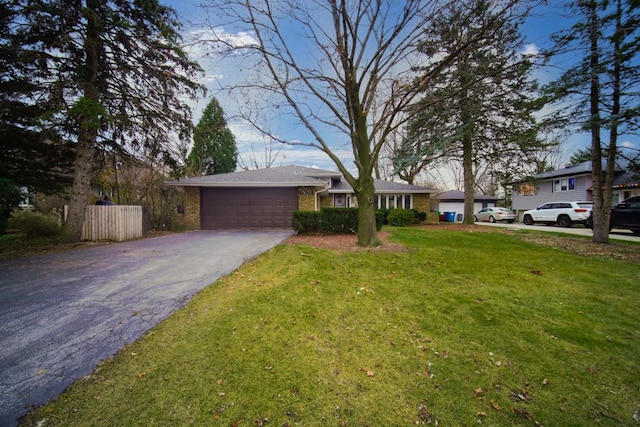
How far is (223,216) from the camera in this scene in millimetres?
13805

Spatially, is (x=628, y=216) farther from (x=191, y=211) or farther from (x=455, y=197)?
(x=191, y=211)

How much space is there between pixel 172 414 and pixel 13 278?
562 centimetres

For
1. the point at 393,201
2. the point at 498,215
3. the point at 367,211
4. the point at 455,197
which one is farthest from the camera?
the point at 455,197

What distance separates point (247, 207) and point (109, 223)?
19.1 ft

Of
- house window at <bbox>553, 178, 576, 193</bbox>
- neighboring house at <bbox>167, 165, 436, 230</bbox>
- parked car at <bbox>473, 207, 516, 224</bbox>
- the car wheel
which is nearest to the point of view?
neighboring house at <bbox>167, 165, 436, 230</bbox>

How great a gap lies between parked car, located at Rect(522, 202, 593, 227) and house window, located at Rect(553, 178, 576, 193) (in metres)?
5.53

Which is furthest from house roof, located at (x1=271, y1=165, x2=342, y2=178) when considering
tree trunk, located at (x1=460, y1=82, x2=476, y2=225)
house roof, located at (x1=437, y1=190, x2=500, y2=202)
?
house roof, located at (x1=437, y1=190, x2=500, y2=202)

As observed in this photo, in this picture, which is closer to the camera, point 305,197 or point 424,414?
point 424,414

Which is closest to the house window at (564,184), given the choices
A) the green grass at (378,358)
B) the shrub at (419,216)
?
the shrub at (419,216)

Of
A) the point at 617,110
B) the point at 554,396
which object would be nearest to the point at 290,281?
the point at 554,396

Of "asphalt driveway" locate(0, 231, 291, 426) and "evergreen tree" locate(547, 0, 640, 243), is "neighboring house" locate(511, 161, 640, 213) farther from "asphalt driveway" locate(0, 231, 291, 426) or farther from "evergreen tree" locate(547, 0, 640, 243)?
"asphalt driveway" locate(0, 231, 291, 426)

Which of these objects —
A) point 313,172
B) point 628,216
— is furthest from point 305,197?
point 628,216

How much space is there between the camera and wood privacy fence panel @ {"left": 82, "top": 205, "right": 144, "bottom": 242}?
9.33 m

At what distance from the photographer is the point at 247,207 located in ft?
45.2
